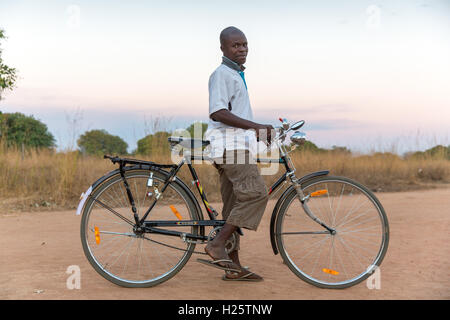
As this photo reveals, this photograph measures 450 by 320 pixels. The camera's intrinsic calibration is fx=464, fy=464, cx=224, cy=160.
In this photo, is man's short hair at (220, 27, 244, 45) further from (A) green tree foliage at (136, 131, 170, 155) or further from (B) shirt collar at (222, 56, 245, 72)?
(A) green tree foliage at (136, 131, 170, 155)

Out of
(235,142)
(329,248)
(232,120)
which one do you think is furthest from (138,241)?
(329,248)

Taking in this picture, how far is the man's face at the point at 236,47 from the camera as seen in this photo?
3781 millimetres

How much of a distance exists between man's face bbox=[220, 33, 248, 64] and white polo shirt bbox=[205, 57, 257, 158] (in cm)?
5

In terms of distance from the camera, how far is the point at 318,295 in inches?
146

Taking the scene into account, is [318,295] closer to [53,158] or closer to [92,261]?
[92,261]

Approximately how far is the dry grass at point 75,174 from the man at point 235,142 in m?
5.69

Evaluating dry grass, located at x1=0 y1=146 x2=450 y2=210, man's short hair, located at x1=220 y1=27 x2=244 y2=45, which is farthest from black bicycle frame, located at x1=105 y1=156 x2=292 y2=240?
dry grass, located at x1=0 y1=146 x2=450 y2=210

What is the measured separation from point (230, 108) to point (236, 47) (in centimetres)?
50

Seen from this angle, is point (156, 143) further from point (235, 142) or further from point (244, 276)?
point (235, 142)

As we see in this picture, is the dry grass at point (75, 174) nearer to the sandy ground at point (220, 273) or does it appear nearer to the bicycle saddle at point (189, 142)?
the sandy ground at point (220, 273)

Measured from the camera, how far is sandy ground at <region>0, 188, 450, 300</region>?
3.73m

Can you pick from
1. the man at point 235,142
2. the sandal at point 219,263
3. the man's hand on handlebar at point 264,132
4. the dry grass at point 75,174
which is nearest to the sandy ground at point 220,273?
the sandal at point 219,263

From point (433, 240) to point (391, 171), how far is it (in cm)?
804

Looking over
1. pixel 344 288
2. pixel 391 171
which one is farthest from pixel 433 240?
pixel 391 171
